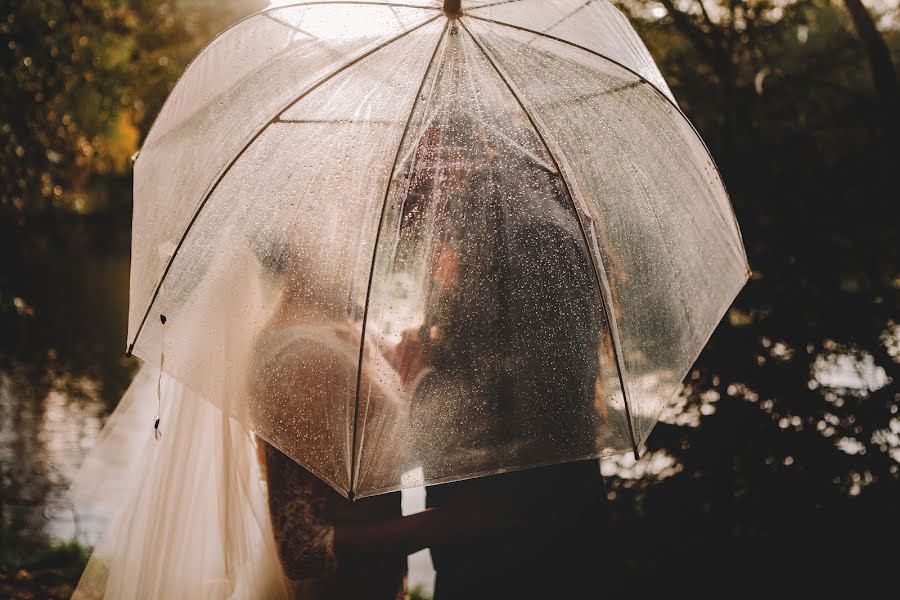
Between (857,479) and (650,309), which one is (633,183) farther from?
(857,479)

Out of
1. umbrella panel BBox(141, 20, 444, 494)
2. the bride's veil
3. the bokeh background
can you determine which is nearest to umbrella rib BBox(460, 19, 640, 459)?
umbrella panel BBox(141, 20, 444, 494)

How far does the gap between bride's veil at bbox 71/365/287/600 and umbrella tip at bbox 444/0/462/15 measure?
1.59 m

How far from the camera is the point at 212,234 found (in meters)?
2.21

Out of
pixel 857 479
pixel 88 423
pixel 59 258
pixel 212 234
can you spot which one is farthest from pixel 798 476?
pixel 59 258

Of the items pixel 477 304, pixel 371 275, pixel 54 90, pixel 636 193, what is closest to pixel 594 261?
pixel 636 193

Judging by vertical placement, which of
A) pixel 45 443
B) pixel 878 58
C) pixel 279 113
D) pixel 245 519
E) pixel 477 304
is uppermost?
pixel 878 58

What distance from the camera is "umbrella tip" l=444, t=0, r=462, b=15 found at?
2.16 m

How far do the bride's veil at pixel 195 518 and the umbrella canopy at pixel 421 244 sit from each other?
0.57 meters

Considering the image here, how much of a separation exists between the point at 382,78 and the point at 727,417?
266cm

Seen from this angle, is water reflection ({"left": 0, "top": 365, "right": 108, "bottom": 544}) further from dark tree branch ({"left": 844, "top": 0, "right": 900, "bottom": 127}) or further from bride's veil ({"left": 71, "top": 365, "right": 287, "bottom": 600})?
dark tree branch ({"left": 844, "top": 0, "right": 900, "bottom": 127})

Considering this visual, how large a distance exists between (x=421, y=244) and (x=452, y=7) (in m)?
0.70

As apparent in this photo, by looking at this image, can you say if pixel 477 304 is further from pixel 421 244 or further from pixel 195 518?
pixel 195 518

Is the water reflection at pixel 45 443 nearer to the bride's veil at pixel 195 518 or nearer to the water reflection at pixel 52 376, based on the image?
the water reflection at pixel 52 376

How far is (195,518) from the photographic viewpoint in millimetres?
2766
